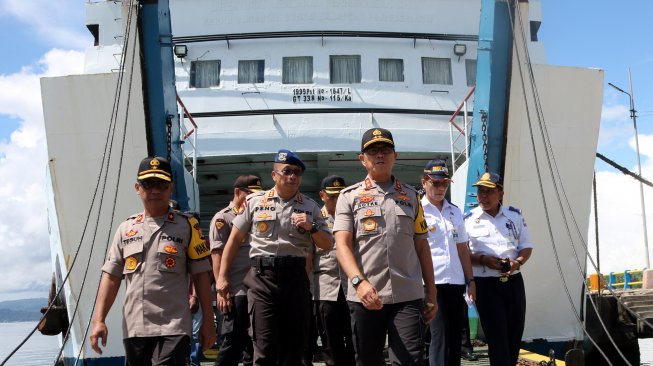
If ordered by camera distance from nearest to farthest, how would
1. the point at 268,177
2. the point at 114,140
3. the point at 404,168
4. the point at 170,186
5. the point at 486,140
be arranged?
the point at 170,186
the point at 114,140
the point at 486,140
the point at 404,168
the point at 268,177

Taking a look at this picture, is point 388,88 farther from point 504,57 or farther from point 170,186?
point 170,186

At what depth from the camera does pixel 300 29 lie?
921cm

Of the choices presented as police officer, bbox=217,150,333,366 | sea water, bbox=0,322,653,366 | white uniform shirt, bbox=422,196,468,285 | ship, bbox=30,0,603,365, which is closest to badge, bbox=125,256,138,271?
police officer, bbox=217,150,333,366

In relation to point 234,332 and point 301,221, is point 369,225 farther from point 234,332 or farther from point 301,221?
point 234,332

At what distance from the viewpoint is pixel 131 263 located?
3260mm

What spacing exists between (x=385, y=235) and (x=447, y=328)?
1187 mm

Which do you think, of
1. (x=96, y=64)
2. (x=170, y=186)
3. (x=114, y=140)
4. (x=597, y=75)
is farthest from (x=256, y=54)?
(x=170, y=186)

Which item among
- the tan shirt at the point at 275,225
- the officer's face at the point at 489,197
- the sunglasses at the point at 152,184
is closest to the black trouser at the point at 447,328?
the officer's face at the point at 489,197

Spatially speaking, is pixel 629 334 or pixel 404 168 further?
pixel 404 168

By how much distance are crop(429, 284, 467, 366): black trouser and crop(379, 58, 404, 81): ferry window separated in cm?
527

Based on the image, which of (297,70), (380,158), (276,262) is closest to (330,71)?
(297,70)

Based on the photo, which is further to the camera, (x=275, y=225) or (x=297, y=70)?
(x=297, y=70)

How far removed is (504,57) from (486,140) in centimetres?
74

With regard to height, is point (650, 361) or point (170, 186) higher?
point (170, 186)
